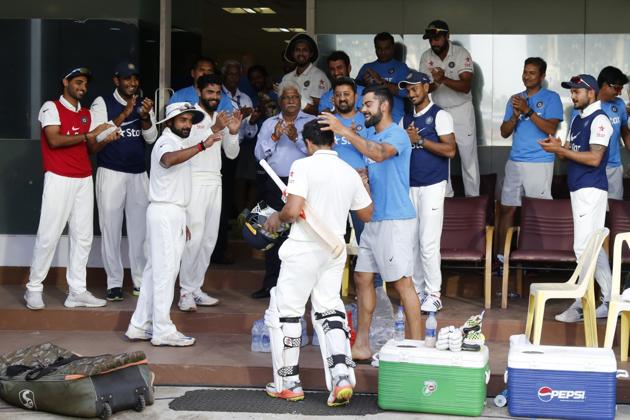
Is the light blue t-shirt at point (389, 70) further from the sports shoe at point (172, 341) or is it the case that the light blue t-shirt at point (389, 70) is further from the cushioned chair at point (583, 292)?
the sports shoe at point (172, 341)

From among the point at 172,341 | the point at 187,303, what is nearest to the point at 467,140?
the point at 187,303

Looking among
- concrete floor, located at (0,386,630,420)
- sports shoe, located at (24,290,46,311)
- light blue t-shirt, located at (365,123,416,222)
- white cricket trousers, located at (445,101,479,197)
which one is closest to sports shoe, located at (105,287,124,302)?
sports shoe, located at (24,290,46,311)

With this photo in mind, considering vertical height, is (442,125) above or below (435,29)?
below

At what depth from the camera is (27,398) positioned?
7.10 meters

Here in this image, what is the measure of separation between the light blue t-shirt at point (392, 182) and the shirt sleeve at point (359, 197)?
1.25 ft

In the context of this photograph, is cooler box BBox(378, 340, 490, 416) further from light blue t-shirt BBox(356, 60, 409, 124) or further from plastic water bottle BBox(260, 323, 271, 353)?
light blue t-shirt BBox(356, 60, 409, 124)

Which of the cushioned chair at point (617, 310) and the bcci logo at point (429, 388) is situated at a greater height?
the cushioned chair at point (617, 310)

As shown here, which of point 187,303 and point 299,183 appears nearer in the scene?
point 299,183

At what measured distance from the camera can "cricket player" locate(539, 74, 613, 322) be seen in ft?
28.0

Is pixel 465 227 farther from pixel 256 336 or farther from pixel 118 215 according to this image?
pixel 118 215

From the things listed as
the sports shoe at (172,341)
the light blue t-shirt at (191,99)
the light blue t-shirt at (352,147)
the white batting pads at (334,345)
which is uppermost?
the light blue t-shirt at (191,99)

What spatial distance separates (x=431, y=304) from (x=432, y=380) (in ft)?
5.94

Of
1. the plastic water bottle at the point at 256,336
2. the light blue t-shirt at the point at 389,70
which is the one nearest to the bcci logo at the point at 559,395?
the plastic water bottle at the point at 256,336

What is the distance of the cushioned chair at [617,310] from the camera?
7.81 m
